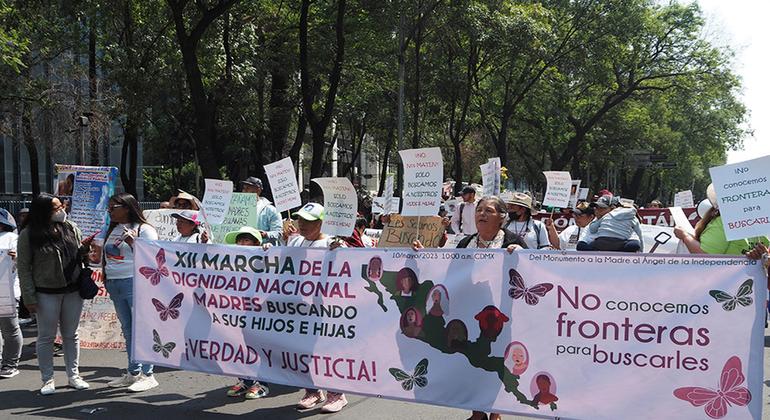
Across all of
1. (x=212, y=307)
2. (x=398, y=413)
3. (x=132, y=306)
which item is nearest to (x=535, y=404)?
(x=398, y=413)

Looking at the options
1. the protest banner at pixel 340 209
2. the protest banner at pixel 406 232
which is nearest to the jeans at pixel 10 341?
the protest banner at pixel 340 209

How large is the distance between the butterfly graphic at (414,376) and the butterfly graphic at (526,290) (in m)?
0.74

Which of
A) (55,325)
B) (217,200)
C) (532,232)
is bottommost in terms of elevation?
(55,325)

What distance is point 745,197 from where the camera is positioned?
3957 mm

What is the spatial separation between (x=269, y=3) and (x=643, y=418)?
19683 mm

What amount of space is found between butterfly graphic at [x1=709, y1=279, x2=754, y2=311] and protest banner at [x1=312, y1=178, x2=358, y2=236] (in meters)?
2.57

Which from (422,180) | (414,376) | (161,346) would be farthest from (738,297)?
(161,346)

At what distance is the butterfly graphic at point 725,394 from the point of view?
375 cm

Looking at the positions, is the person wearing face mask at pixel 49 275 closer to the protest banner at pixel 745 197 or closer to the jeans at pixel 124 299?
the jeans at pixel 124 299

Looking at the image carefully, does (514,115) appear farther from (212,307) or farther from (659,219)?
(212,307)

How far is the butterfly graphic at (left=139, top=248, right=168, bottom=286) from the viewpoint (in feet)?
18.3

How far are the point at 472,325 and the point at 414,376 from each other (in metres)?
0.52

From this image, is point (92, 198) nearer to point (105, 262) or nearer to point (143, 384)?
point (105, 262)

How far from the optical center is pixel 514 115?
112 feet
